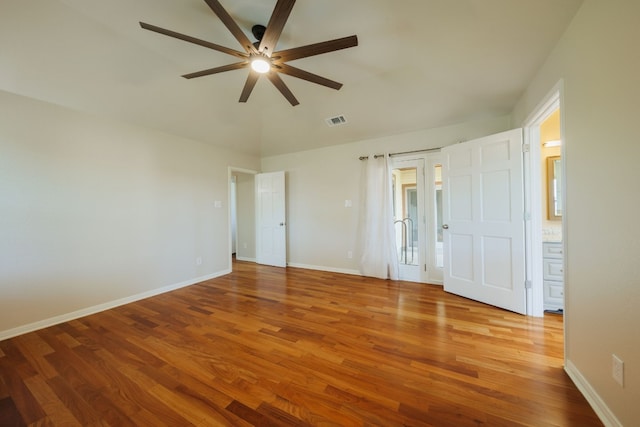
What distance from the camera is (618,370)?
120cm

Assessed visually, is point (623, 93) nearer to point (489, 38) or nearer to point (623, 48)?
point (623, 48)

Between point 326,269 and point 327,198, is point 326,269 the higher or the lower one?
the lower one

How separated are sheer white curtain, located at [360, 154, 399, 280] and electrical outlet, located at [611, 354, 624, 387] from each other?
2739 mm

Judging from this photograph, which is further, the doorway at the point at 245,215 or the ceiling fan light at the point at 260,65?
the doorway at the point at 245,215

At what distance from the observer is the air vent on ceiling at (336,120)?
3681 mm

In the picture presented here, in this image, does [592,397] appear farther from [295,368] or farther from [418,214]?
[418,214]

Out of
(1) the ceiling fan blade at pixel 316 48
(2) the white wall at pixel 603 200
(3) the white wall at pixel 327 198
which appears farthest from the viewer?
(3) the white wall at pixel 327 198

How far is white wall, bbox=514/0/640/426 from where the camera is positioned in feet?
3.64

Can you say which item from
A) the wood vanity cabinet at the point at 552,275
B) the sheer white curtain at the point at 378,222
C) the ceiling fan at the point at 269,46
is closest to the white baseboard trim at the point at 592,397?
the wood vanity cabinet at the point at 552,275

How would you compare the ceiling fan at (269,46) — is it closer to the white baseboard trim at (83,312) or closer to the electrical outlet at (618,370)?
the electrical outlet at (618,370)

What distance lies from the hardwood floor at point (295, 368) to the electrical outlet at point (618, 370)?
1.03 feet

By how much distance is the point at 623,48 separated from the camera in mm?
1155

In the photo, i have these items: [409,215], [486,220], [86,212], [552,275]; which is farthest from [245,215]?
[552,275]

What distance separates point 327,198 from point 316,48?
3.05 m
